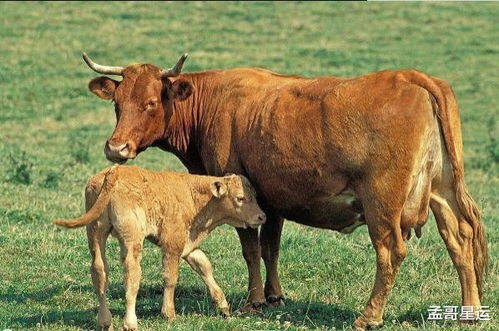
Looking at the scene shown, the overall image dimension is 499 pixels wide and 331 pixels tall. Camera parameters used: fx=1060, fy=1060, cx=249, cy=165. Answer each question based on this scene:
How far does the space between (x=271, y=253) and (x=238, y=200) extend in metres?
0.75

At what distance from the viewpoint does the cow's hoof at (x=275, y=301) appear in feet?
28.6

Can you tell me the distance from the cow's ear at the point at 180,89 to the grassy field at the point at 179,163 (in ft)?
5.44

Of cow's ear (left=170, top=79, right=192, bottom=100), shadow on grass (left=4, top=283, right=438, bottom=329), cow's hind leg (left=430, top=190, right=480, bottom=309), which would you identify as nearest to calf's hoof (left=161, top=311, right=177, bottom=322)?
shadow on grass (left=4, top=283, right=438, bottom=329)

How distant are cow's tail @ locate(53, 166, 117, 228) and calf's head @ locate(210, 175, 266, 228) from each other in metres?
0.88

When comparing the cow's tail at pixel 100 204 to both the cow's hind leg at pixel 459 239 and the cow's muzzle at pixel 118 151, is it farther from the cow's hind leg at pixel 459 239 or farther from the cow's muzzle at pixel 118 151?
the cow's hind leg at pixel 459 239

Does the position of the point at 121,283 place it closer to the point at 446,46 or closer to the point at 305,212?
the point at 305,212

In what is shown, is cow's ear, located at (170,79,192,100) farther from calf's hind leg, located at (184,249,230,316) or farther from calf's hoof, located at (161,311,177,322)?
calf's hoof, located at (161,311,177,322)

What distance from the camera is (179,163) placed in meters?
17.7

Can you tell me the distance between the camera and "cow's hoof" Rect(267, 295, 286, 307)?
344 inches

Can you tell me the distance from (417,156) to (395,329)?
4.11ft

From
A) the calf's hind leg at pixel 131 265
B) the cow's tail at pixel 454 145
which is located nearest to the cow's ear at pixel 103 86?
the calf's hind leg at pixel 131 265

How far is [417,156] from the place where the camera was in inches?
299

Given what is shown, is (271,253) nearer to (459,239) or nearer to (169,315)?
(169,315)

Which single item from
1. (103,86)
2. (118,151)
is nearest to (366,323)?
(118,151)
